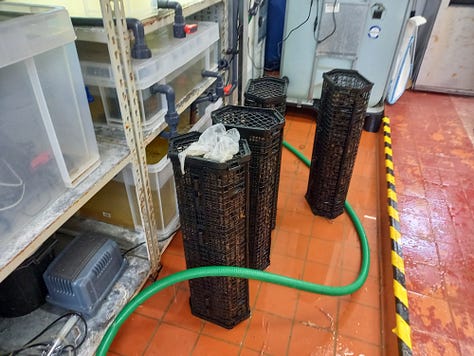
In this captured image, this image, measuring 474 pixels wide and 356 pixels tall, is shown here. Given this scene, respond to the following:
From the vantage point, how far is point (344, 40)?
2725 millimetres

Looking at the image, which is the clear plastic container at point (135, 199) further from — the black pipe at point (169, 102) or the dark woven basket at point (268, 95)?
the dark woven basket at point (268, 95)

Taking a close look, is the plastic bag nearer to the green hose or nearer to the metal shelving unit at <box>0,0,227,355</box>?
the metal shelving unit at <box>0,0,227,355</box>

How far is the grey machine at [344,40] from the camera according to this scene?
2.57 meters

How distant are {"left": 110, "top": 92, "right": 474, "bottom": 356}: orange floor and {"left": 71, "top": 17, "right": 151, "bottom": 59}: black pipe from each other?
1.10 meters

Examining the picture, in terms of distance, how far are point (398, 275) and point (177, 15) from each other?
5.27 feet

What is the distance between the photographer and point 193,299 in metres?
1.49

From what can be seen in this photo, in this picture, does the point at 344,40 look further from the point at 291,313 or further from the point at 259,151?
the point at 291,313

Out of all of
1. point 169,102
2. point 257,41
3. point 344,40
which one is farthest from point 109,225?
point 257,41

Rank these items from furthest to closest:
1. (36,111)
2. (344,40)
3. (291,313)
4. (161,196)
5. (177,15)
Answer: (344,40) < (161,196) < (291,313) < (177,15) < (36,111)

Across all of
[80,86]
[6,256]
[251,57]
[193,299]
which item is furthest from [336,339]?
[251,57]

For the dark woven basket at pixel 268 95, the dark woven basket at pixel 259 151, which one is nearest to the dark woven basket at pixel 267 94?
the dark woven basket at pixel 268 95

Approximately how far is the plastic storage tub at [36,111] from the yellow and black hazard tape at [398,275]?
1.44 m

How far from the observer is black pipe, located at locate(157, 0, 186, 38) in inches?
52.7

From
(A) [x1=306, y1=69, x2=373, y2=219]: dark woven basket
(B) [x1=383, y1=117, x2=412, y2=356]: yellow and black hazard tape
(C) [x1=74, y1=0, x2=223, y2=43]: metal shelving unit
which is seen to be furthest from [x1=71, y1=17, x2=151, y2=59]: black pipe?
(B) [x1=383, y1=117, x2=412, y2=356]: yellow and black hazard tape
